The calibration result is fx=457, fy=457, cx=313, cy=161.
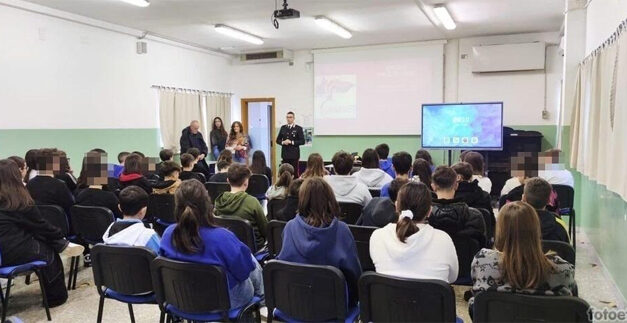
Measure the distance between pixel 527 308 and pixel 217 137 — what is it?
27.6 ft

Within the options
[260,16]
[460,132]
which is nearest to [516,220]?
[260,16]

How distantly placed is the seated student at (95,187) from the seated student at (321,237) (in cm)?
223

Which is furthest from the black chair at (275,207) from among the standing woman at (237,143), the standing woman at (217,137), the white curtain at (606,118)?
the standing woman at (217,137)

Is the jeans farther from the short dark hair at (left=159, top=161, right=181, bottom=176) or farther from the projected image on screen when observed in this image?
the projected image on screen

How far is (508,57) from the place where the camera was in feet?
27.9

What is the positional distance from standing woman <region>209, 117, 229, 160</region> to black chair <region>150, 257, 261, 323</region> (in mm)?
7388

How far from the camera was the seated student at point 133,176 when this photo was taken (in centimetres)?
446

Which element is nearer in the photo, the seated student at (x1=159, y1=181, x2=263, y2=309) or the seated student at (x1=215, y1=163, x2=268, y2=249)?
the seated student at (x1=159, y1=181, x2=263, y2=309)

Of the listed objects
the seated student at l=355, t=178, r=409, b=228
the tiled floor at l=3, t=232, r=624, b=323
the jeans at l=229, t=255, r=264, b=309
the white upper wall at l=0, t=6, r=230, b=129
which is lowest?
the tiled floor at l=3, t=232, r=624, b=323

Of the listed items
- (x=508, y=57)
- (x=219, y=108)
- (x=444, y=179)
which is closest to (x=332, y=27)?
(x=508, y=57)

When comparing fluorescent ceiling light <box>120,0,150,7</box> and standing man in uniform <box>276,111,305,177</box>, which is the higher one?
fluorescent ceiling light <box>120,0,150,7</box>

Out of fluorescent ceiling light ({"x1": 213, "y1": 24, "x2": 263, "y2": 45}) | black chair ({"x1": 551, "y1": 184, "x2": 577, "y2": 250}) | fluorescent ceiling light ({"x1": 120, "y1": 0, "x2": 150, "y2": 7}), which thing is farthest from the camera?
fluorescent ceiling light ({"x1": 213, "y1": 24, "x2": 263, "y2": 45})

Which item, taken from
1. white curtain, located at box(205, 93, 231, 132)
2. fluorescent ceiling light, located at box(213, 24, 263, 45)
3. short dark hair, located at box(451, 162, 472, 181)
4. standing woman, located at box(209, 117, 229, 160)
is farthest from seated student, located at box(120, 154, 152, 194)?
white curtain, located at box(205, 93, 231, 132)

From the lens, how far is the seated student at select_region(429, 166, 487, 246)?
2.74 metres
